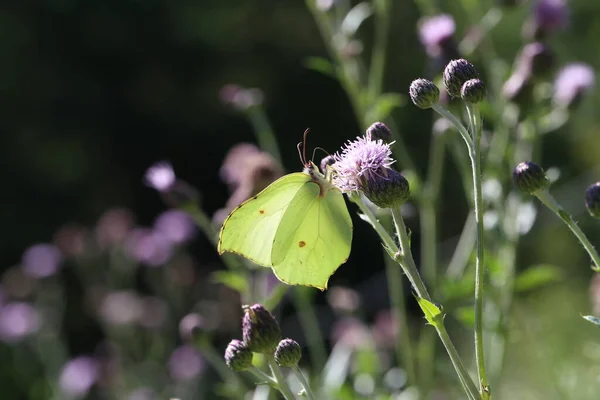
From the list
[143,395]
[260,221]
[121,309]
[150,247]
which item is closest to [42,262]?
[121,309]

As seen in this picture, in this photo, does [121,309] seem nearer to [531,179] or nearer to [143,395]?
[143,395]

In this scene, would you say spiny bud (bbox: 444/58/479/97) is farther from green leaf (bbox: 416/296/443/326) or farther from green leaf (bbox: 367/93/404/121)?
green leaf (bbox: 367/93/404/121)

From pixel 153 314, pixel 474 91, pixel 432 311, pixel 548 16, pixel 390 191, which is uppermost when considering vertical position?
pixel 474 91

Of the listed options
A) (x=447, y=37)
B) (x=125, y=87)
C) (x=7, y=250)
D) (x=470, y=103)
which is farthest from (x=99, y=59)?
(x=470, y=103)

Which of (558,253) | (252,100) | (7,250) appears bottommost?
(558,253)

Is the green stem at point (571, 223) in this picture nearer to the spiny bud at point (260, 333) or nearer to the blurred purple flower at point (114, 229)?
the spiny bud at point (260, 333)

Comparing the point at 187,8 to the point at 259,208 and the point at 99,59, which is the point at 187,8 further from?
the point at 259,208

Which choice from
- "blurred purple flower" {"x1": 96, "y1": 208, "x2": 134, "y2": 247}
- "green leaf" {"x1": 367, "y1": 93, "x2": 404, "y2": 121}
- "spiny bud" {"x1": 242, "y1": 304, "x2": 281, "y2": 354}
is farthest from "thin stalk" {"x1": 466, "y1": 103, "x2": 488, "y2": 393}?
"blurred purple flower" {"x1": 96, "y1": 208, "x2": 134, "y2": 247}
